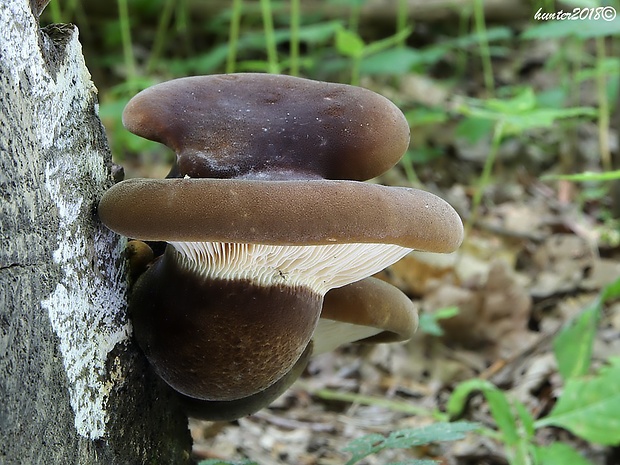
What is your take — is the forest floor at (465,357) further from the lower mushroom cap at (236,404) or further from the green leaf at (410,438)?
the green leaf at (410,438)

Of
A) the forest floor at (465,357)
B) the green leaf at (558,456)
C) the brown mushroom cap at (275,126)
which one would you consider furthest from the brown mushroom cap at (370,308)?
the forest floor at (465,357)

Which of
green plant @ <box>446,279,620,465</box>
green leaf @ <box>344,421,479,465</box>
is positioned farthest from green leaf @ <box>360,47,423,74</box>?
green leaf @ <box>344,421,479,465</box>

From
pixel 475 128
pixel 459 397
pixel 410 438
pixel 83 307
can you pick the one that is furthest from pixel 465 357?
pixel 83 307

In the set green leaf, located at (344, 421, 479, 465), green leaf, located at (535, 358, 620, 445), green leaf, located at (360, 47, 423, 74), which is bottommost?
green leaf, located at (535, 358, 620, 445)

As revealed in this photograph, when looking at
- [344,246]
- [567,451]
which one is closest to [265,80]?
[344,246]

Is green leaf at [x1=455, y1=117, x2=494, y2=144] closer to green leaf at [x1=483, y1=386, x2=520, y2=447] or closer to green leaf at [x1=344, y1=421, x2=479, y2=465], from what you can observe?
green leaf at [x1=483, y1=386, x2=520, y2=447]

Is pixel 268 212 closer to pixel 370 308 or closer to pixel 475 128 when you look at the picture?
pixel 370 308

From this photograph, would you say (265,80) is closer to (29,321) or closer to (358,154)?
(358,154)
